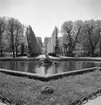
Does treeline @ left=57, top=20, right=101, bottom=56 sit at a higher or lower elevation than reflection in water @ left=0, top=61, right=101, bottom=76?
higher

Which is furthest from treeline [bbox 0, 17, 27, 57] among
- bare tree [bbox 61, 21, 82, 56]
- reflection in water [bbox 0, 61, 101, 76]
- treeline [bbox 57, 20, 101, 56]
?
reflection in water [bbox 0, 61, 101, 76]

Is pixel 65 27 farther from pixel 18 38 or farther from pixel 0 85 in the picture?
pixel 0 85

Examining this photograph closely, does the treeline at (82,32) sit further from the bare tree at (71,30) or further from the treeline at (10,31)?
the treeline at (10,31)

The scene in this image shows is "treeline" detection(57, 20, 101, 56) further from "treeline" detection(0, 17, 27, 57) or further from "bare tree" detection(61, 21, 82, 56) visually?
"treeline" detection(0, 17, 27, 57)

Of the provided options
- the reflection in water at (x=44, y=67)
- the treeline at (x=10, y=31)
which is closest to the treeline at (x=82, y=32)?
the treeline at (x=10, y=31)

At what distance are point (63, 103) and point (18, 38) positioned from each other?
105 feet

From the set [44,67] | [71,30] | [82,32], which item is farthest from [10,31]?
[44,67]

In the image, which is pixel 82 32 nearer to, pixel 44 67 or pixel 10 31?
pixel 10 31

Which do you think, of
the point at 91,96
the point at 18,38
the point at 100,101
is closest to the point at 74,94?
the point at 91,96

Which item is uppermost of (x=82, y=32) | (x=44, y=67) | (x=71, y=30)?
(x=71, y=30)

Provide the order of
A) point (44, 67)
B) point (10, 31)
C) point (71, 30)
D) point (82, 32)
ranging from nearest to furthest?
point (44, 67) → point (10, 31) → point (82, 32) → point (71, 30)

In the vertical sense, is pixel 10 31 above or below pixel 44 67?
above

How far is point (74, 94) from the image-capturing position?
4402mm

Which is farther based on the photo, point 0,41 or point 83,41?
point 83,41
